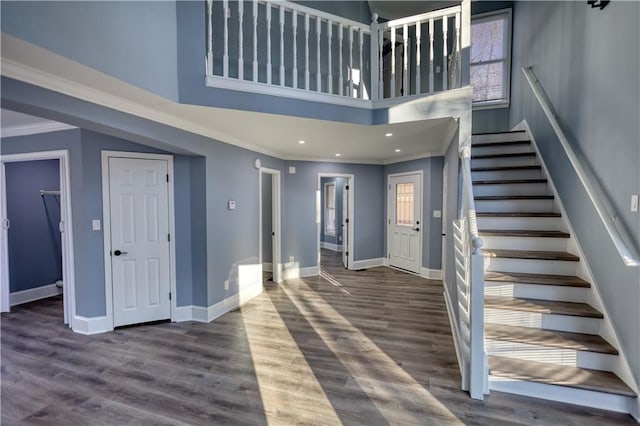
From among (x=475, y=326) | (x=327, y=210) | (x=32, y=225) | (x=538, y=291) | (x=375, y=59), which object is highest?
(x=375, y=59)

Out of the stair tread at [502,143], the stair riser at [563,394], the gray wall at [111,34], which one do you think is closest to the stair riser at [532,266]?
the stair riser at [563,394]

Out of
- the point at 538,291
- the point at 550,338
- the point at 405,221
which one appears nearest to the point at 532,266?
the point at 538,291

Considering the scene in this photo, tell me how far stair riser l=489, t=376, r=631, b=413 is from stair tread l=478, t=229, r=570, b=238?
4.69 ft

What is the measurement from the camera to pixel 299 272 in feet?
19.3

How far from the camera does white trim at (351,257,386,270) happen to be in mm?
6418

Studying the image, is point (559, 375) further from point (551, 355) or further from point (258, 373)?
point (258, 373)

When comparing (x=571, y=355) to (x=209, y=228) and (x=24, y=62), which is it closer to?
(x=209, y=228)

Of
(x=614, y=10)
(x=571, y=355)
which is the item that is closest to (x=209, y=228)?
(x=571, y=355)

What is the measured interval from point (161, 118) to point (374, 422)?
3220mm

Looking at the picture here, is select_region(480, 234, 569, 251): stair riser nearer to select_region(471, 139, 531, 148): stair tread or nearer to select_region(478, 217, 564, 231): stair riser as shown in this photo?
select_region(478, 217, 564, 231): stair riser

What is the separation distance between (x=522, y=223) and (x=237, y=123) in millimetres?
3353

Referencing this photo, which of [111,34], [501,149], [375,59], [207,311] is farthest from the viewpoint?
[501,149]

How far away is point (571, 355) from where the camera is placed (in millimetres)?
2336

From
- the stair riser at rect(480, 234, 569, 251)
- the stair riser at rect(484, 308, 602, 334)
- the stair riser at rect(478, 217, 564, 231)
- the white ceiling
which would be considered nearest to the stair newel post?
the white ceiling
